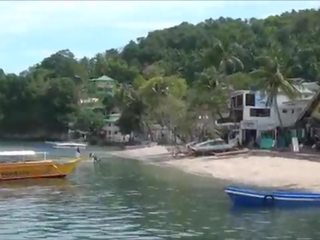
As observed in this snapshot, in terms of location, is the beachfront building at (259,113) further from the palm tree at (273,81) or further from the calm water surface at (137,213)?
the calm water surface at (137,213)

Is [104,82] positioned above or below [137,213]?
above

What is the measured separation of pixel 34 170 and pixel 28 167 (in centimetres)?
47

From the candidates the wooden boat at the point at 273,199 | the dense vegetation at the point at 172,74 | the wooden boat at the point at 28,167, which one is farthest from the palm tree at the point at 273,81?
the wooden boat at the point at 273,199

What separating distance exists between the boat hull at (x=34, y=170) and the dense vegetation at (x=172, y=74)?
23996 mm

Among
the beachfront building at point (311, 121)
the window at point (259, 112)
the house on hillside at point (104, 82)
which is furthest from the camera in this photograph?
the house on hillside at point (104, 82)

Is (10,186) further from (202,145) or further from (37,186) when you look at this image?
(202,145)

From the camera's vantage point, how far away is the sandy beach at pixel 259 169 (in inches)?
1751

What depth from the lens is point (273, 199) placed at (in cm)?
3403

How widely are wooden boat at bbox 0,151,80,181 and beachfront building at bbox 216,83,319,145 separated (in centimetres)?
2447

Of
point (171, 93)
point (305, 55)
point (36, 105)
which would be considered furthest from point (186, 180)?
point (36, 105)

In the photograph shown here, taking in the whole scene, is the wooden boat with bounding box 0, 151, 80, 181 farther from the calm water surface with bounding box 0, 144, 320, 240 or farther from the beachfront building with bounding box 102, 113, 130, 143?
the beachfront building with bounding box 102, 113, 130, 143

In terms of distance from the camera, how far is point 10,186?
1847 inches

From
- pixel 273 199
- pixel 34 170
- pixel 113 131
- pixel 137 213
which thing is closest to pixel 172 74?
pixel 113 131

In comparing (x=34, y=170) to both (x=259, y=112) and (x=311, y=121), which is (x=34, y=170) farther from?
(x=259, y=112)
